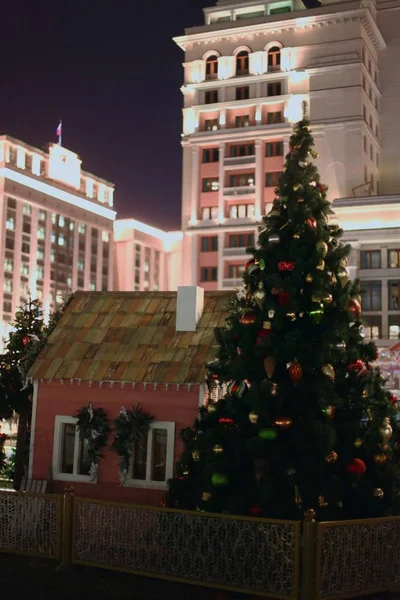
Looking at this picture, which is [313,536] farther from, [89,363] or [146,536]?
[89,363]

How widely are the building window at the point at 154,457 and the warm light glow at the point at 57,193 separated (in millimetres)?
88108

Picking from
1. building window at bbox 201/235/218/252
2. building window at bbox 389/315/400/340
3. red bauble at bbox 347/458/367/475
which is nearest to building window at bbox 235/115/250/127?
building window at bbox 201/235/218/252

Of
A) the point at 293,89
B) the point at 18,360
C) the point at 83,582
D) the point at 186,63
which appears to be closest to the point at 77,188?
the point at 186,63

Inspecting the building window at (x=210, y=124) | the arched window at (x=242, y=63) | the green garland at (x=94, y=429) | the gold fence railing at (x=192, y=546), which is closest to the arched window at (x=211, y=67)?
the arched window at (x=242, y=63)

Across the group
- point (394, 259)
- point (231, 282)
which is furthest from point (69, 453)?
point (231, 282)

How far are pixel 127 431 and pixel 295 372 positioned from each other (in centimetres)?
506

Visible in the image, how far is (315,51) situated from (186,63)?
12864 mm

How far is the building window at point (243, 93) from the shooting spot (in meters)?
75.4

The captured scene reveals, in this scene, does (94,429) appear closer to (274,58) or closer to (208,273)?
(208,273)

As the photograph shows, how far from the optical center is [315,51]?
72.6 m

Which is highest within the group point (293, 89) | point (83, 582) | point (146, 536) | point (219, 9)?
point (219, 9)

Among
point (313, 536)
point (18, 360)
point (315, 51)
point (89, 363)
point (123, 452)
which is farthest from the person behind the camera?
point (315, 51)

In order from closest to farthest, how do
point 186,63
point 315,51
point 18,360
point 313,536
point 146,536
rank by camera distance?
point 313,536, point 146,536, point 18,360, point 315,51, point 186,63

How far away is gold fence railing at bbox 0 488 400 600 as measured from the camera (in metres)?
11.0
